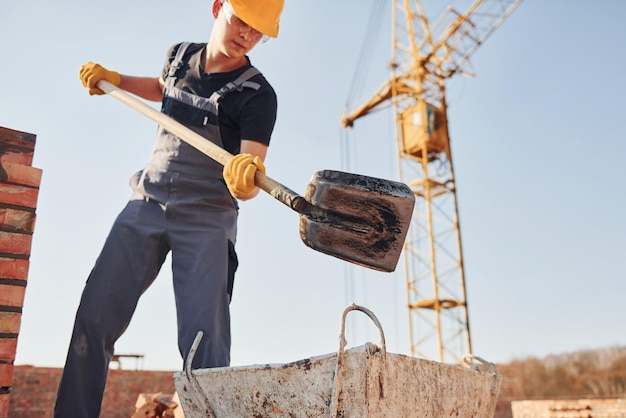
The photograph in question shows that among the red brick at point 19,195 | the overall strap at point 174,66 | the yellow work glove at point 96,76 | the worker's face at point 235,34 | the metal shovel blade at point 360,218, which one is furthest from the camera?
the yellow work glove at point 96,76

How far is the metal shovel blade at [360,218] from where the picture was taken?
5.52 feet

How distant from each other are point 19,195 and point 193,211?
671 millimetres

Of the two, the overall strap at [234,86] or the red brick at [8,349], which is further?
the overall strap at [234,86]

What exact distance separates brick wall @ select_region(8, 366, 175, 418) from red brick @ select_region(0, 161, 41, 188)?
6.26 m

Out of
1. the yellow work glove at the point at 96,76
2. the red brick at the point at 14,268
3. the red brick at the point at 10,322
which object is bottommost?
the red brick at the point at 10,322

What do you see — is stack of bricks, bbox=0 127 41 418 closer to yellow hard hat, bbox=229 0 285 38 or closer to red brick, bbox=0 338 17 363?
red brick, bbox=0 338 17 363

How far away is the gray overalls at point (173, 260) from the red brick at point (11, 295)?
23 centimetres

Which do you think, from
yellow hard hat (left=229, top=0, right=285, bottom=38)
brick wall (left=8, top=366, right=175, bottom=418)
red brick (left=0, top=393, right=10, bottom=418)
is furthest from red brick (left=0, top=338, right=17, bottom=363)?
brick wall (left=8, top=366, right=175, bottom=418)

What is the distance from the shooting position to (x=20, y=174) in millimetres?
2119

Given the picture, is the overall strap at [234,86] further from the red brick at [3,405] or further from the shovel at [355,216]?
the red brick at [3,405]

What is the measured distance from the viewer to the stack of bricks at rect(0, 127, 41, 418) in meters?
1.93

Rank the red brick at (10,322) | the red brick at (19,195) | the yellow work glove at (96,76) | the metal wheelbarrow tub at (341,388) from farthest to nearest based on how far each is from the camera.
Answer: the yellow work glove at (96,76) < the red brick at (19,195) < the red brick at (10,322) < the metal wheelbarrow tub at (341,388)


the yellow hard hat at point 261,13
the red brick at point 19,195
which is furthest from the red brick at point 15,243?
the yellow hard hat at point 261,13

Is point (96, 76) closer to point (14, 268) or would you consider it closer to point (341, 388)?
point (14, 268)
